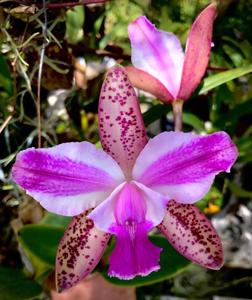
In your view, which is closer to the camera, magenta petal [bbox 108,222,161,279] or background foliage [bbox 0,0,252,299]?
magenta petal [bbox 108,222,161,279]

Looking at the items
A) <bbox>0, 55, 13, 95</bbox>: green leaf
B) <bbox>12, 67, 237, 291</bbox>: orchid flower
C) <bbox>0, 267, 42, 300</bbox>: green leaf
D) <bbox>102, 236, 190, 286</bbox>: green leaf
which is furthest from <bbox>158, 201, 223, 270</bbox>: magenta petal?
<bbox>0, 55, 13, 95</bbox>: green leaf

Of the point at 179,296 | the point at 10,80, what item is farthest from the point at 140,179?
the point at 179,296

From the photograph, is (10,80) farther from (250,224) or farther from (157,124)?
(250,224)

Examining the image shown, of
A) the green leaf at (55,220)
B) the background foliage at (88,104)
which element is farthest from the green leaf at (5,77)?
the green leaf at (55,220)

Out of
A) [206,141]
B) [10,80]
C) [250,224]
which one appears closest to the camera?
[206,141]

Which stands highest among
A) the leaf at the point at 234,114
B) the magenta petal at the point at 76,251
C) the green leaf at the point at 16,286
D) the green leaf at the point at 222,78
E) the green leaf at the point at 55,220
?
the green leaf at the point at 222,78

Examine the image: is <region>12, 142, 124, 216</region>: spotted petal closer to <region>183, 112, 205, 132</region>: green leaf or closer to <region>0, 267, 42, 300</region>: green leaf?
<region>0, 267, 42, 300</region>: green leaf

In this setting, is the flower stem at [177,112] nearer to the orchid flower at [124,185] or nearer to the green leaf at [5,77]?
the orchid flower at [124,185]
